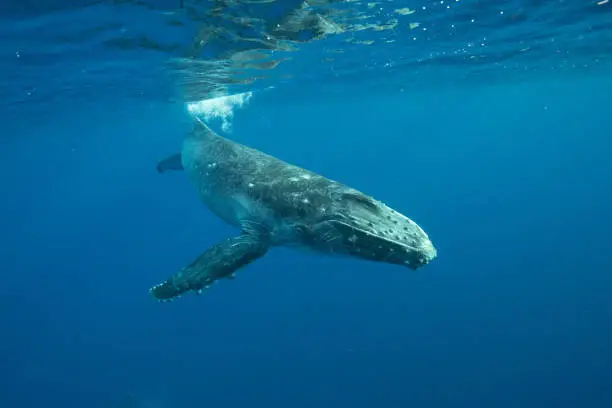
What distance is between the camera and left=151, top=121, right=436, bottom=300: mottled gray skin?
5629mm

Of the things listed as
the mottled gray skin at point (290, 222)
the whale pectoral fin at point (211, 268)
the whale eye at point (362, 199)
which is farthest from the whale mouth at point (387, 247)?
the whale pectoral fin at point (211, 268)

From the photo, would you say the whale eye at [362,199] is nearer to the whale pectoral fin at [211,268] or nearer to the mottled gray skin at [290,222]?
the mottled gray skin at [290,222]

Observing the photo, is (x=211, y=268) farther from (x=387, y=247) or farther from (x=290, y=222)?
(x=387, y=247)

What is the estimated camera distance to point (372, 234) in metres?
5.62

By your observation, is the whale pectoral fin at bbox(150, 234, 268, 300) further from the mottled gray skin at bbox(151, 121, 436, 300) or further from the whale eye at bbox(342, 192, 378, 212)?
the whale eye at bbox(342, 192, 378, 212)

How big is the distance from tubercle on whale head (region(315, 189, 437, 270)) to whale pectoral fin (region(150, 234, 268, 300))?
1.30m

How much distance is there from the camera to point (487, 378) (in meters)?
21.5

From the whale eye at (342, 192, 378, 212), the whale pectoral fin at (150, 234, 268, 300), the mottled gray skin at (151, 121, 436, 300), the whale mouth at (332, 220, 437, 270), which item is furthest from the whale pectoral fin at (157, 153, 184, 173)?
the whale mouth at (332, 220, 437, 270)

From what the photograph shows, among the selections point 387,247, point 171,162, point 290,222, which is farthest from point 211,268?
point 171,162

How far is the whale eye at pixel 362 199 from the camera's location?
614 centimetres

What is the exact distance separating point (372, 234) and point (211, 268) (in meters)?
2.67

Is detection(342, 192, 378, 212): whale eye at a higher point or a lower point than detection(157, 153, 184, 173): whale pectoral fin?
higher

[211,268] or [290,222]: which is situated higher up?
→ [290,222]

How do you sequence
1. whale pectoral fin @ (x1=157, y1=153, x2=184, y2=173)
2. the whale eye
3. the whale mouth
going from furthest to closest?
1. whale pectoral fin @ (x1=157, y1=153, x2=184, y2=173)
2. the whale eye
3. the whale mouth
